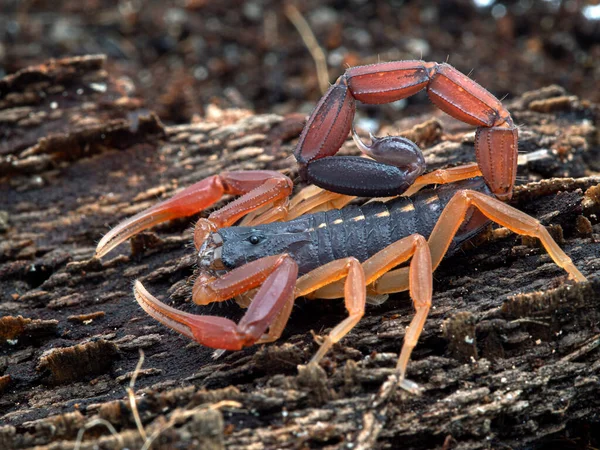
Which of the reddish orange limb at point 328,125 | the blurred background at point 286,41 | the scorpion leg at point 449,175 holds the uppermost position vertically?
the blurred background at point 286,41

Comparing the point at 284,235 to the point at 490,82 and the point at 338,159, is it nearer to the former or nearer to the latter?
the point at 338,159

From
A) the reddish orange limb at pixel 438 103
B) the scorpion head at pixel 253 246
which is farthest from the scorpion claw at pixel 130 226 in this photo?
the reddish orange limb at pixel 438 103

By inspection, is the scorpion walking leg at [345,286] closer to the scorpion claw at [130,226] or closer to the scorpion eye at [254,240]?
the scorpion eye at [254,240]

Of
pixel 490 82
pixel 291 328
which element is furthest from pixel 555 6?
pixel 291 328

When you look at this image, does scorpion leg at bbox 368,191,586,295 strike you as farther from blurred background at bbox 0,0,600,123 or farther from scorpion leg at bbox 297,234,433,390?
blurred background at bbox 0,0,600,123

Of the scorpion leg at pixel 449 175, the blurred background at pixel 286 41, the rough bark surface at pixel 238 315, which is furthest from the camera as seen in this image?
the blurred background at pixel 286 41

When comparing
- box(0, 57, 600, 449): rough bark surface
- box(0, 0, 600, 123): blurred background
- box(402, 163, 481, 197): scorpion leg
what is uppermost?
box(0, 0, 600, 123): blurred background

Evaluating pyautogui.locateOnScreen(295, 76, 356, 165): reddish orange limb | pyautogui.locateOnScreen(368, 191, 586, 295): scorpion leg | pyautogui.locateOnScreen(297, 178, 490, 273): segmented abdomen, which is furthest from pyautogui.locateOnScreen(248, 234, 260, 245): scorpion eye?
pyautogui.locateOnScreen(368, 191, 586, 295): scorpion leg

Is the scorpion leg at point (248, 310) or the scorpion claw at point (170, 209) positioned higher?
the scorpion claw at point (170, 209)
